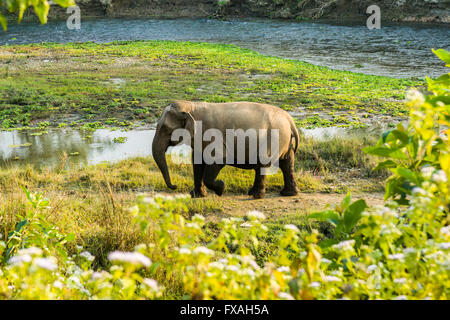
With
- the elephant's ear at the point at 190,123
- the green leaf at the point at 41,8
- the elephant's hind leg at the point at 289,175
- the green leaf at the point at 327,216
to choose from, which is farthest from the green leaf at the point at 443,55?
the elephant's hind leg at the point at 289,175

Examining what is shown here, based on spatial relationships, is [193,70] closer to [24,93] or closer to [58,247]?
[24,93]

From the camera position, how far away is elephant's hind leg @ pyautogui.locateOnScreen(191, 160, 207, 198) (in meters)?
8.45

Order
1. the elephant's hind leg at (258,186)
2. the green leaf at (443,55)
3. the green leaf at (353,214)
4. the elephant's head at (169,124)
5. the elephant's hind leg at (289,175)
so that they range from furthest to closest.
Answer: the elephant's hind leg at (289,175), the elephant's hind leg at (258,186), the elephant's head at (169,124), the green leaf at (443,55), the green leaf at (353,214)

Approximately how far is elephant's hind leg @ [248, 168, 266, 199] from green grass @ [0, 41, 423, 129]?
246 inches

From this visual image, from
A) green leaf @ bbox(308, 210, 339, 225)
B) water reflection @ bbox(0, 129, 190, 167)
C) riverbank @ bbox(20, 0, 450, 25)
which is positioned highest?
riverbank @ bbox(20, 0, 450, 25)

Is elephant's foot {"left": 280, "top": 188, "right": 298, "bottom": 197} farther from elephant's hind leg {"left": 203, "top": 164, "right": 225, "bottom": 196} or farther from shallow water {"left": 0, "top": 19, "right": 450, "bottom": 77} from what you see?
shallow water {"left": 0, "top": 19, "right": 450, "bottom": 77}

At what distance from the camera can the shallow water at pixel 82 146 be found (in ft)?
39.0

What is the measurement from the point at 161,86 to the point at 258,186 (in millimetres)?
11544

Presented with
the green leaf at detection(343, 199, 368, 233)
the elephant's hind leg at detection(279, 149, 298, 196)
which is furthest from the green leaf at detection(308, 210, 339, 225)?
the elephant's hind leg at detection(279, 149, 298, 196)

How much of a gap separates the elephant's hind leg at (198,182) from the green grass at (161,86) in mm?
6532

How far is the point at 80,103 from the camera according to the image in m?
17.0

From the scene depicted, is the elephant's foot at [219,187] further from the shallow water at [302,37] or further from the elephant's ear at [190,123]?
the shallow water at [302,37]

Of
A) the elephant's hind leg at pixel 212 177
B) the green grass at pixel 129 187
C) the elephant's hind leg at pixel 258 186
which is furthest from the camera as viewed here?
the elephant's hind leg at pixel 258 186
